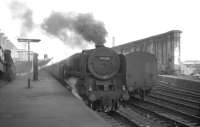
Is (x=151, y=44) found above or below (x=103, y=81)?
above

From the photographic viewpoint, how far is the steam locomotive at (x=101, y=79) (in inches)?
345

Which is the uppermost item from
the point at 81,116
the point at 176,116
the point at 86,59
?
the point at 86,59

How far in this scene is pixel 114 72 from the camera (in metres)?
9.27

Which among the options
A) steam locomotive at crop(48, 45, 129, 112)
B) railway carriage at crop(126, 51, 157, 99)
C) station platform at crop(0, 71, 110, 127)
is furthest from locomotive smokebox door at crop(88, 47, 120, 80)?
railway carriage at crop(126, 51, 157, 99)

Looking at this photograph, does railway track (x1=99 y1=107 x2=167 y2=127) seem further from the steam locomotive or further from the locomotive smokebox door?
the locomotive smokebox door

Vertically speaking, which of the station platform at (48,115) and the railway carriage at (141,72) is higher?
the railway carriage at (141,72)

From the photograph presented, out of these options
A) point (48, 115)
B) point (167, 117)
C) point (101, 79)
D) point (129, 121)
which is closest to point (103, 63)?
point (101, 79)

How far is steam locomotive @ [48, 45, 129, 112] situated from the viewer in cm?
877

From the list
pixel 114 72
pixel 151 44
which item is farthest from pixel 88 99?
pixel 151 44

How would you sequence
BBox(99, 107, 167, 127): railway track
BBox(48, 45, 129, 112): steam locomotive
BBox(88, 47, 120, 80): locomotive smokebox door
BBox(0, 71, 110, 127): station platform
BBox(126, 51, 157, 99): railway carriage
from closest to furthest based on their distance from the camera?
BBox(0, 71, 110, 127): station platform < BBox(99, 107, 167, 127): railway track < BBox(48, 45, 129, 112): steam locomotive < BBox(88, 47, 120, 80): locomotive smokebox door < BBox(126, 51, 157, 99): railway carriage

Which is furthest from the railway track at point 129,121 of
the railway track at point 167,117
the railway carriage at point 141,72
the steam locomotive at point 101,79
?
the railway carriage at point 141,72

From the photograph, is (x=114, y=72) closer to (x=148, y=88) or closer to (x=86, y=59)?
(x=86, y=59)

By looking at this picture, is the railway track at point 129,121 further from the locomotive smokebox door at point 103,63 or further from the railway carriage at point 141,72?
the railway carriage at point 141,72

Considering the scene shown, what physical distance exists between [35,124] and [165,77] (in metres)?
17.1
